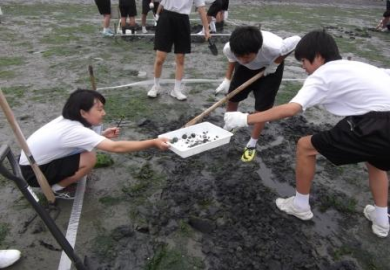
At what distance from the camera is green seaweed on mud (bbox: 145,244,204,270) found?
2320 millimetres

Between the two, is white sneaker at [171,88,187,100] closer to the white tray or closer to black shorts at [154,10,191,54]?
black shorts at [154,10,191,54]

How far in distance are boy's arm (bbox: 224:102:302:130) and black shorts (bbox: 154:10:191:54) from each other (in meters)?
2.51

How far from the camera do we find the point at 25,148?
86.7 inches

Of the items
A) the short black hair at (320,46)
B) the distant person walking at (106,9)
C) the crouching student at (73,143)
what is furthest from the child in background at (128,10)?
the short black hair at (320,46)

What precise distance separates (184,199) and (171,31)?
2801 millimetres

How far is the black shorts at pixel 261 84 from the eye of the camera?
11.5 ft

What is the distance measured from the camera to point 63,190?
2951 millimetres

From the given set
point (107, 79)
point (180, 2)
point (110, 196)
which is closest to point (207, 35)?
point (180, 2)

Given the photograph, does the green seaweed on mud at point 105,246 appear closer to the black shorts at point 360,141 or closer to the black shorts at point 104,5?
the black shorts at point 360,141

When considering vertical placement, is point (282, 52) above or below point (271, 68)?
above

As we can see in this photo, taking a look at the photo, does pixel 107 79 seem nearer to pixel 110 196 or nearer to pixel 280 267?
pixel 110 196

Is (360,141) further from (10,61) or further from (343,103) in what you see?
(10,61)

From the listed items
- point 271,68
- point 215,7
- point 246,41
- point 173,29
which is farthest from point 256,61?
point 215,7

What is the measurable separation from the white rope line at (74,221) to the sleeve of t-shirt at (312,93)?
1.98 m
